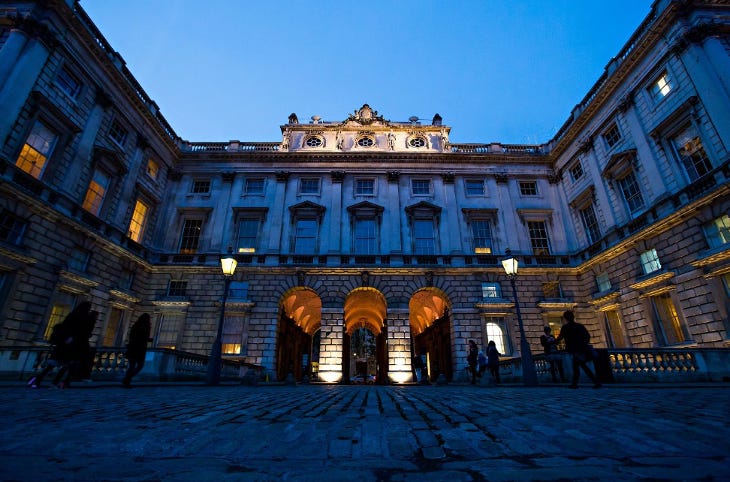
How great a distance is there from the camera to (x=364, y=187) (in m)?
25.3

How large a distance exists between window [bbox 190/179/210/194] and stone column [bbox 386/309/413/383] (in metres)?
16.0

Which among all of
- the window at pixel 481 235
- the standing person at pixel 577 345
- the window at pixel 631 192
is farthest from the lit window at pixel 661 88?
the standing person at pixel 577 345

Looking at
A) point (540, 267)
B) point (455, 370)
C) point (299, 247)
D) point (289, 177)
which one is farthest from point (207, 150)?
point (540, 267)

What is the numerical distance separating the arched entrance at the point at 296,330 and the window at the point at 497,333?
446 inches

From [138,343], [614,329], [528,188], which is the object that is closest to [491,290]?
[614,329]

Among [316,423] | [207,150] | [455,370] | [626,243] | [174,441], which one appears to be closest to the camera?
[174,441]

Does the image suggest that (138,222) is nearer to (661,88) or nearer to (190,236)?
(190,236)

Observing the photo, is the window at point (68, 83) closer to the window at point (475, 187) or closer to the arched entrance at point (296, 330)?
the arched entrance at point (296, 330)

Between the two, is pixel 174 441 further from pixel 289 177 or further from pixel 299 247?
pixel 289 177

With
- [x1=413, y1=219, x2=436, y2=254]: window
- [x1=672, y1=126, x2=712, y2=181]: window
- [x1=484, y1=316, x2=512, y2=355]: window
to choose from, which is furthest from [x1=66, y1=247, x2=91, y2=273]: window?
[x1=672, y1=126, x2=712, y2=181]: window

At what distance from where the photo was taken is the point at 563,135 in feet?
80.3

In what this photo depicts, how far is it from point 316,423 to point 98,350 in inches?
466

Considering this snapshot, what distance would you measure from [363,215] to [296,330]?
10.3 m

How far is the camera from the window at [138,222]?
2108 cm
